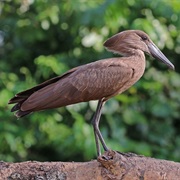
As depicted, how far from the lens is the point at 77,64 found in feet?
19.1

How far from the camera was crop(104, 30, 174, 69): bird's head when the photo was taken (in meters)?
3.70

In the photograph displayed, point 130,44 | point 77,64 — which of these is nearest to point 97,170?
point 130,44

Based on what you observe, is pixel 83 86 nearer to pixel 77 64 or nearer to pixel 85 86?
pixel 85 86

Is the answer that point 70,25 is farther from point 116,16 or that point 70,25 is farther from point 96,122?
point 96,122

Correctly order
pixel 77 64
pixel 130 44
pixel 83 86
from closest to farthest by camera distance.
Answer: pixel 83 86
pixel 130 44
pixel 77 64

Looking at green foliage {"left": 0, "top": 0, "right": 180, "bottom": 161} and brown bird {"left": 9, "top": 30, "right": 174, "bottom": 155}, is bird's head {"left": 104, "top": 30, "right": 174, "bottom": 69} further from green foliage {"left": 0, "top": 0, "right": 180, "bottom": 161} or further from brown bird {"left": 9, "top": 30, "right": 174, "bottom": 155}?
green foliage {"left": 0, "top": 0, "right": 180, "bottom": 161}

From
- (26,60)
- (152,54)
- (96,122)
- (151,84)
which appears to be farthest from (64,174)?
(26,60)

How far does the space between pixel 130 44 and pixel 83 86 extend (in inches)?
13.6

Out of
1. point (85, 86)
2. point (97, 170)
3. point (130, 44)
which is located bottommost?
point (97, 170)

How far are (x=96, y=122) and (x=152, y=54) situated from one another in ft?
1.55

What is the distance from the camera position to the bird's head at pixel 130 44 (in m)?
3.70

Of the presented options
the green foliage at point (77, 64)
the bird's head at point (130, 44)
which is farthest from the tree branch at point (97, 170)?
the green foliage at point (77, 64)

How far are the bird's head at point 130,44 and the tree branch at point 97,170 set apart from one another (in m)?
0.62

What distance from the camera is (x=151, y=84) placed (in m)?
5.78
